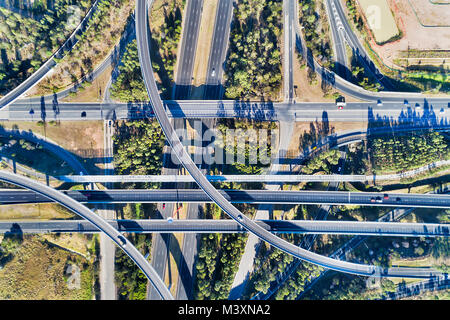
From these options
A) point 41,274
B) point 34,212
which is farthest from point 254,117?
point 41,274

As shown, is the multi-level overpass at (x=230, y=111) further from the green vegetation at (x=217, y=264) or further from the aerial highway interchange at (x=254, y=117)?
the green vegetation at (x=217, y=264)

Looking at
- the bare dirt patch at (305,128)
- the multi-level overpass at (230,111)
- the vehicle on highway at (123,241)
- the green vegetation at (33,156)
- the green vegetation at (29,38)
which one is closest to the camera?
the vehicle on highway at (123,241)

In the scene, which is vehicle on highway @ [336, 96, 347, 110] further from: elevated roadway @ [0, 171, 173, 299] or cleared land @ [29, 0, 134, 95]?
elevated roadway @ [0, 171, 173, 299]

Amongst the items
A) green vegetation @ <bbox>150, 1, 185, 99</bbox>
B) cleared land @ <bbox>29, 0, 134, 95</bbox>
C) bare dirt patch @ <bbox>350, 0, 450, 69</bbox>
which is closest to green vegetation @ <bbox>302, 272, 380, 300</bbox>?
bare dirt patch @ <bbox>350, 0, 450, 69</bbox>

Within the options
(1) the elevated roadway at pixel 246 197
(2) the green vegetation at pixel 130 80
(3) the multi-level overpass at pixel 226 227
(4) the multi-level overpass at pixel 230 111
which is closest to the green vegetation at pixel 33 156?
(4) the multi-level overpass at pixel 230 111

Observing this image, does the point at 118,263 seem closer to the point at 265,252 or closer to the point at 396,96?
the point at 265,252
